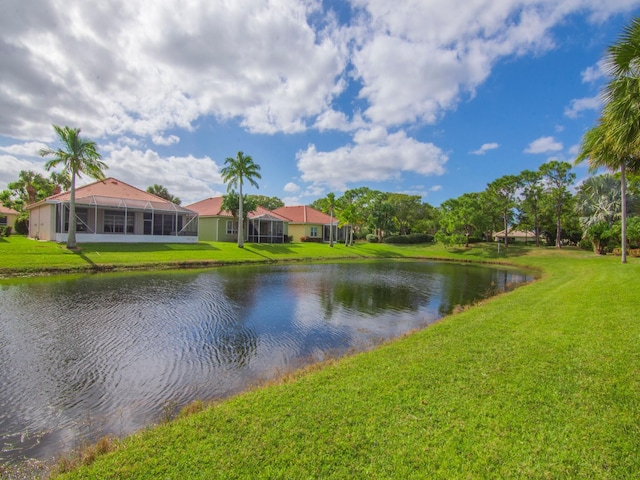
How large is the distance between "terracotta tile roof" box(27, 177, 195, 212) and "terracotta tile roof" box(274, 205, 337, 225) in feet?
59.4

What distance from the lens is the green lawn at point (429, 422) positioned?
314cm

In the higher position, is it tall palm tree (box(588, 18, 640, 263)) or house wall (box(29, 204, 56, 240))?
tall palm tree (box(588, 18, 640, 263))

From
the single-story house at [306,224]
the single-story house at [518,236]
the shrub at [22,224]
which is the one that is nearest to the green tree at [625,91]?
the single-story house at [306,224]

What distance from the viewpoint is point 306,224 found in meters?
46.4

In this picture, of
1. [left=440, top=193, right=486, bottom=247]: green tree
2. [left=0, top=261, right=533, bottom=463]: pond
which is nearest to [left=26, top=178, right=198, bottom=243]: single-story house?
[left=0, top=261, right=533, bottom=463]: pond

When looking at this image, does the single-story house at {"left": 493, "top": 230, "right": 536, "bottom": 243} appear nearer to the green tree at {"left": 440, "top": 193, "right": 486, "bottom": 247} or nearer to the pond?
the green tree at {"left": 440, "top": 193, "right": 486, "bottom": 247}

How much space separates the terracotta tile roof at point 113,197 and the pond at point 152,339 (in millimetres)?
14536

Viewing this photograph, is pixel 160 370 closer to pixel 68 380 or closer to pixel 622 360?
pixel 68 380

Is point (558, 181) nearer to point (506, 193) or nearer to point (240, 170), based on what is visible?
point (506, 193)

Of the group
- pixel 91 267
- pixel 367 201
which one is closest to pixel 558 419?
pixel 91 267

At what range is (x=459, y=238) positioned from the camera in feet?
133

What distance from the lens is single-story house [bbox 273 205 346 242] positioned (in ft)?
153

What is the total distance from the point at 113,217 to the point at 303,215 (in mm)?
24390

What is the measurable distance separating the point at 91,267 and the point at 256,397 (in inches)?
784
